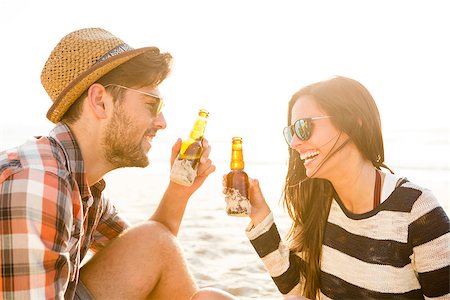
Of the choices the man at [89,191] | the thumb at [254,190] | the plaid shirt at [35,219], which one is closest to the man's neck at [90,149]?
the man at [89,191]

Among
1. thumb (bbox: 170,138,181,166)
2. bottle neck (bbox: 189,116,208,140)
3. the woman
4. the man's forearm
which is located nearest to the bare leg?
the man's forearm

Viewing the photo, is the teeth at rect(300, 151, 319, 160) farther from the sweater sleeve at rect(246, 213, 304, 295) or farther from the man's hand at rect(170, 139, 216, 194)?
the man's hand at rect(170, 139, 216, 194)

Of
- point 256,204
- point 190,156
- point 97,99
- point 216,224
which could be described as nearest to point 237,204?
point 256,204

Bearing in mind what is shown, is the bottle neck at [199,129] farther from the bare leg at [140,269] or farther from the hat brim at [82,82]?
the hat brim at [82,82]

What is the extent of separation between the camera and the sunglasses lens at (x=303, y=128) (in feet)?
9.53

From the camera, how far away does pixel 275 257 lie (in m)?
3.08

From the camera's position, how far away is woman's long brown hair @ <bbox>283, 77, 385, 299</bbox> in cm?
284

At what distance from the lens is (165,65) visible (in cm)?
292

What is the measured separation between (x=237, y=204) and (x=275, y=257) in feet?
1.36

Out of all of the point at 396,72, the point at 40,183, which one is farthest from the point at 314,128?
the point at 396,72

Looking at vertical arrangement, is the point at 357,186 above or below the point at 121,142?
below

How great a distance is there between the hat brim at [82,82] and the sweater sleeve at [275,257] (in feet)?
4.30

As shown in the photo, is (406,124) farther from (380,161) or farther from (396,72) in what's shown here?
(380,161)

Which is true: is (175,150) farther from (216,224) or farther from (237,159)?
(216,224)
